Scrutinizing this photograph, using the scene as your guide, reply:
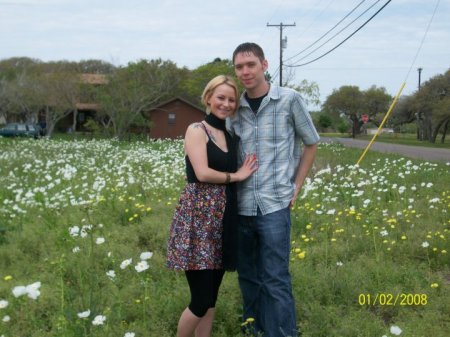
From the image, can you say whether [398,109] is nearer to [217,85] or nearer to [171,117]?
[171,117]

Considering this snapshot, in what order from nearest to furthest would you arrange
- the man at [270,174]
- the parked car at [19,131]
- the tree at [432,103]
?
1. the man at [270,174]
2. the parked car at [19,131]
3. the tree at [432,103]

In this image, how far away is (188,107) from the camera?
41062 mm

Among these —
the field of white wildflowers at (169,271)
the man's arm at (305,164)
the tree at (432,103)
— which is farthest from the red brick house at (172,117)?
the man's arm at (305,164)

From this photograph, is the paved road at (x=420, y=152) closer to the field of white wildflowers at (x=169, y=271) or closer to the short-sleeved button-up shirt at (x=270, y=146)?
the field of white wildflowers at (x=169, y=271)

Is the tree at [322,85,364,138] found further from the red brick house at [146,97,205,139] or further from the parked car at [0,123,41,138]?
the parked car at [0,123,41,138]

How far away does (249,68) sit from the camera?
3.14m

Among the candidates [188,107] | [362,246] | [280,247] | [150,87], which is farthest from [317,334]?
[188,107]

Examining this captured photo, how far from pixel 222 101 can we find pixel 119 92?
28.8 meters

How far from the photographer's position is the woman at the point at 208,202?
3059 mm

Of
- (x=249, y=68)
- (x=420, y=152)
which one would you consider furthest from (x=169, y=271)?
(x=420, y=152)

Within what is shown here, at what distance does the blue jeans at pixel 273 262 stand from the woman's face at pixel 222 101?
0.64m

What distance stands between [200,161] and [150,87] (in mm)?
32426

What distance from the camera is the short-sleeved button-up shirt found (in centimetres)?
323
